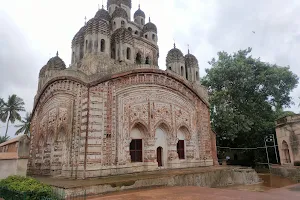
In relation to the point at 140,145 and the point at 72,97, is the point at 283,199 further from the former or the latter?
the point at 72,97

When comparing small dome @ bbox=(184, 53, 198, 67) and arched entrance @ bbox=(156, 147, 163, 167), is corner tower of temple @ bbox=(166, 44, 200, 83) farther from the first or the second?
arched entrance @ bbox=(156, 147, 163, 167)

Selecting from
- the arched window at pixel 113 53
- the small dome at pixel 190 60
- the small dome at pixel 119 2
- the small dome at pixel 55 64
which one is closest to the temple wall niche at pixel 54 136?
the small dome at pixel 55 64

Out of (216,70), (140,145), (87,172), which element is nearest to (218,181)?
(140,145)

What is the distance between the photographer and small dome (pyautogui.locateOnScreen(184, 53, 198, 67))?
21.5m

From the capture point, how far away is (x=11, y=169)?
9.65 meters

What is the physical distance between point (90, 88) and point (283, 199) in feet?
33.1

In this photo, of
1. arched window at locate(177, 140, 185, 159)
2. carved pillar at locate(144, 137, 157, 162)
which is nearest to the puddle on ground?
arched window at locate(177, 140, 185, 159)

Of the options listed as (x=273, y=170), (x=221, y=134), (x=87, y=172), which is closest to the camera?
(x=87, y=172)

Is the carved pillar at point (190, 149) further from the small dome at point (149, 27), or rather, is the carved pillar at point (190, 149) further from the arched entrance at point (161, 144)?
the small dome at point (149, 27)

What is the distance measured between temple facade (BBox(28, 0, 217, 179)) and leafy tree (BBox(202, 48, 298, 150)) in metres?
4.83

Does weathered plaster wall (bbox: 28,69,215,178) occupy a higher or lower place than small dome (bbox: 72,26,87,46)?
lower

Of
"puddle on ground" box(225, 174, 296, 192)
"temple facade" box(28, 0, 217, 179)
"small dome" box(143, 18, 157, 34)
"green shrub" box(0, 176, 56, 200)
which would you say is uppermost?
"small dome" box(143, 18, 157, 34)

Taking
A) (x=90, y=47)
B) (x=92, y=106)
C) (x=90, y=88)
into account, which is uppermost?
(x=90, y=47)

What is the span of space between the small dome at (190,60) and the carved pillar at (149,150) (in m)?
9.65
